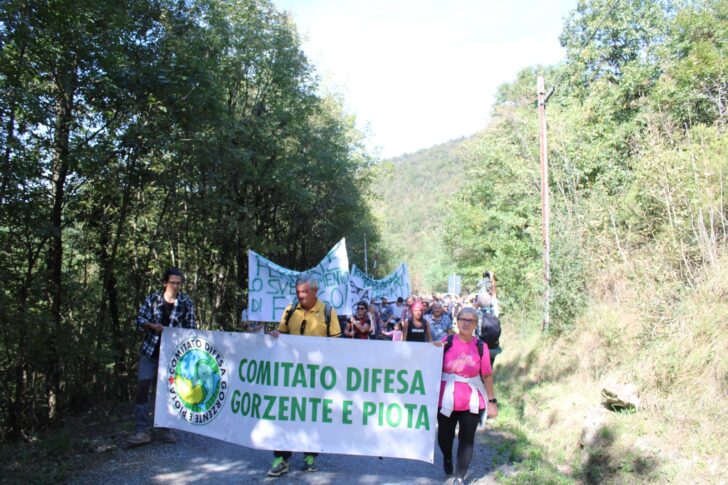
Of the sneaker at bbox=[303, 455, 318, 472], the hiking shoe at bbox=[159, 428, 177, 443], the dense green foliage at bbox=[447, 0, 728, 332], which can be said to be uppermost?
the dense green foliage at bbox=[447, 0, 728, 332]

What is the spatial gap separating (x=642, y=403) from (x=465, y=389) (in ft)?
9.95

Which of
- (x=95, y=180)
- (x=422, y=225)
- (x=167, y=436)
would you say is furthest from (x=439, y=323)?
(x=422, y=225)

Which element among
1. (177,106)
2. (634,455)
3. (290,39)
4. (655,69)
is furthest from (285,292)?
(655,69)

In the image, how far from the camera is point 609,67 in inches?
1158

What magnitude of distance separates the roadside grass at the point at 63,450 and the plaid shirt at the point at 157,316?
4.14 ft

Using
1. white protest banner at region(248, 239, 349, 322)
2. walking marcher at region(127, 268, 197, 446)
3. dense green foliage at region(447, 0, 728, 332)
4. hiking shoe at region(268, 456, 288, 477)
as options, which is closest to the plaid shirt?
walking marcher at region(127, 268, 197, 446)

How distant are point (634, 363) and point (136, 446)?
21.5 feet

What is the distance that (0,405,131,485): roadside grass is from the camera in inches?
224

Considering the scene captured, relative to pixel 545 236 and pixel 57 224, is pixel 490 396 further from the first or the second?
pixel 545 236

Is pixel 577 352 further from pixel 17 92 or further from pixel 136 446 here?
pixel 17 92

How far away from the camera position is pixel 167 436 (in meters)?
7.03

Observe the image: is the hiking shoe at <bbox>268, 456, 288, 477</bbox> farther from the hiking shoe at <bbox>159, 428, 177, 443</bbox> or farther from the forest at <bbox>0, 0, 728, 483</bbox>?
the forest at <bbox>0, 0, 728, 483</bbox>

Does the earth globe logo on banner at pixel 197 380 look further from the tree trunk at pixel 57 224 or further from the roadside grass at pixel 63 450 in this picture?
the tree trunk at pixel 57 224

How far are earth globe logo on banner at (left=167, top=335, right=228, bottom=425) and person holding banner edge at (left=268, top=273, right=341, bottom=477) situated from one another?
0.78m
